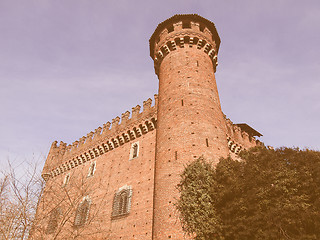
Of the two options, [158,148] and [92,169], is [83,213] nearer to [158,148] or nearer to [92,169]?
[92,169]

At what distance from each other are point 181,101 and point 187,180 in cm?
463

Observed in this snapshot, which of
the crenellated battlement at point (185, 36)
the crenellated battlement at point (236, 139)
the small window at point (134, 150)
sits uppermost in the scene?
the crenellated battlement at point (185, 36)

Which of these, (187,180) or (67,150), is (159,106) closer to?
(187,180)

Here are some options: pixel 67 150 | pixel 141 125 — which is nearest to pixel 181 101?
pixel 141 125

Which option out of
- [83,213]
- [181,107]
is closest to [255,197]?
[181,107]

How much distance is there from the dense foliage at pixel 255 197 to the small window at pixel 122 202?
4.40 meters

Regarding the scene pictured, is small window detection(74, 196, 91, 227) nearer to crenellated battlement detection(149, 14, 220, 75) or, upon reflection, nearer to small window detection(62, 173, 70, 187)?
small window detection(62, 173, 70, 187)

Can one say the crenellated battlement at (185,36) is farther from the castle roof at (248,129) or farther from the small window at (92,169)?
the small window at (92,169)

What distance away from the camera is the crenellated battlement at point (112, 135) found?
15.7m

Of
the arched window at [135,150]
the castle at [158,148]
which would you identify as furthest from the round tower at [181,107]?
the arched window at [135,150]

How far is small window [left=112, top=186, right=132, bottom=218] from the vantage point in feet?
43.8

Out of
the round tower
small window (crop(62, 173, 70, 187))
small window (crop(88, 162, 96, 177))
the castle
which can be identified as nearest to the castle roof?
the castle

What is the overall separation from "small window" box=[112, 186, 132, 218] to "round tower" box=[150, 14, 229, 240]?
9.62 feet

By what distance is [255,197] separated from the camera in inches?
324
